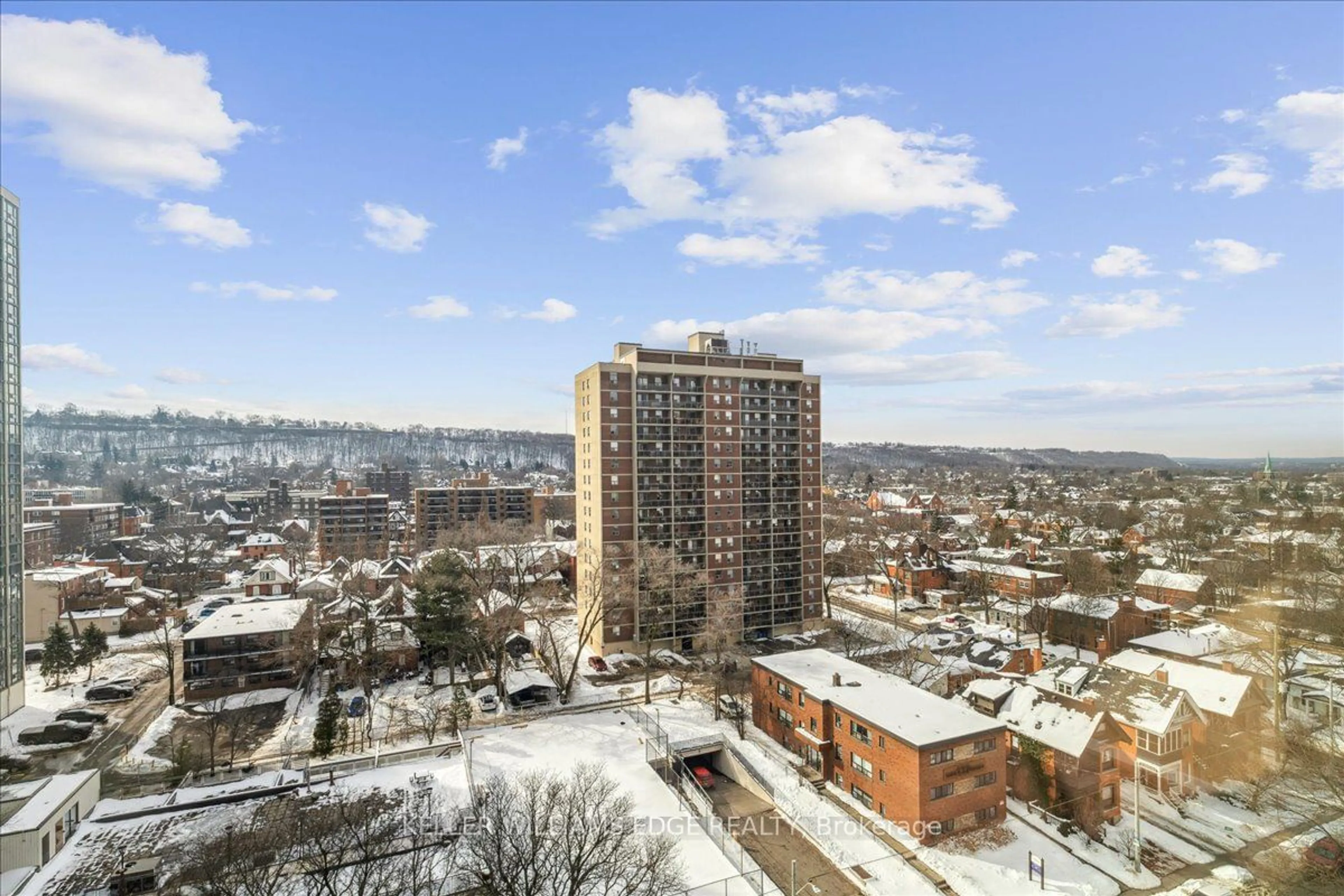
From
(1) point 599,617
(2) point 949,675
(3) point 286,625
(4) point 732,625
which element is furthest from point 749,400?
(3) point 286,625

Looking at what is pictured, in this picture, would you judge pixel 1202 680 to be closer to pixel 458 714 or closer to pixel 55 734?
pixel 458 714

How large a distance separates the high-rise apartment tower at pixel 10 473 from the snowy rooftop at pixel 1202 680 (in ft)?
219

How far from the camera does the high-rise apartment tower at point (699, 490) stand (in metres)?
47.4

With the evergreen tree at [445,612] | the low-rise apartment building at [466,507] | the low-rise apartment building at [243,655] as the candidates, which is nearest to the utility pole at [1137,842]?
the evergreen tree at [445,612]

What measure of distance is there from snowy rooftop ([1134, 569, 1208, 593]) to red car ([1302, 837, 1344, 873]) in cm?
3685

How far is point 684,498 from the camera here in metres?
49.6

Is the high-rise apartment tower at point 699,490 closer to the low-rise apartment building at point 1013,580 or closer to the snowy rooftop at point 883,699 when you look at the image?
the snowy rooftop at point 883,699

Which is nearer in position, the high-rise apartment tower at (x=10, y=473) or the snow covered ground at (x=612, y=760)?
the snow covered ground at (x=612, y=760)

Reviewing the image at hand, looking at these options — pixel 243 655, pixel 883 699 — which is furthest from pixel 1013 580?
pixel 243 655

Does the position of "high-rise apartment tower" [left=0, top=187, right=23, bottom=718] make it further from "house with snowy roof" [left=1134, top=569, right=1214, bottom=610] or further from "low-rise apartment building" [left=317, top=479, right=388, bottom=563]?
"house with snowy roof" [left=1134, top=569, right=1214, bottom=610]

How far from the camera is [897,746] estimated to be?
25750mm

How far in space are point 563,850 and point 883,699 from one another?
1785cm

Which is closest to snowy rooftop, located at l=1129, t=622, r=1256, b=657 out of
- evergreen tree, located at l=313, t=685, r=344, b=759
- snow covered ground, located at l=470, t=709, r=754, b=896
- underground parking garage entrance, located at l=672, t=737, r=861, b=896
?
underground parking garage entrance, located at l=672, t=737, r=861, b=896

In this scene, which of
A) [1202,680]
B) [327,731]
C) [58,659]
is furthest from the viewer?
[58,659]
